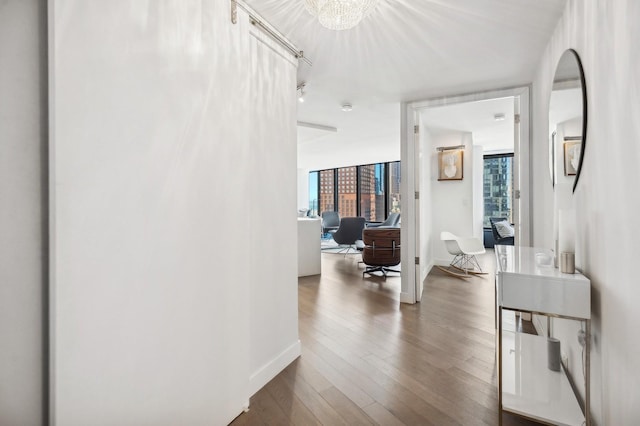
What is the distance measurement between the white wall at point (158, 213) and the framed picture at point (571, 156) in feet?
5.75

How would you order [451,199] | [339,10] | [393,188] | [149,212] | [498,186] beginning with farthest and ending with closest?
[393,188], [498,186], [451,199], [339,10], [149,212]

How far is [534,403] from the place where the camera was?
5.14 ft

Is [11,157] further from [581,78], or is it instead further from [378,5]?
[581,78]


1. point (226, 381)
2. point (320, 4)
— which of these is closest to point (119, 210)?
point (226, 381)

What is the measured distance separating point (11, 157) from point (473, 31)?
251 cm

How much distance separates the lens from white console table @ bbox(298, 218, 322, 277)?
493 centimetres

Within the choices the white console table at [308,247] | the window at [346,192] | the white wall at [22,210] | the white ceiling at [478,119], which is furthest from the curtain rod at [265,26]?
the window at [346,192]

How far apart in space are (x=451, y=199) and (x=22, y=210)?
5769 millimetres

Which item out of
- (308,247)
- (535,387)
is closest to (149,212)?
(535,387)

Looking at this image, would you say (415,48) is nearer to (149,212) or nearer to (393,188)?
(149,212)

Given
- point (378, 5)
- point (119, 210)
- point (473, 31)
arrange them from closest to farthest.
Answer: point (119, 210) → point (378, 5) → point (473, 31)

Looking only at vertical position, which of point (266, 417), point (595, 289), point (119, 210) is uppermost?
point (119, 210)

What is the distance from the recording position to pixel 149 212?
1209 mm

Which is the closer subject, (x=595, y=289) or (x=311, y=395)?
(x=595, y=289)
